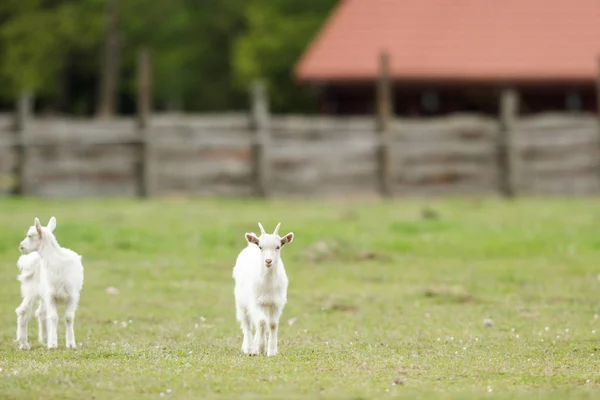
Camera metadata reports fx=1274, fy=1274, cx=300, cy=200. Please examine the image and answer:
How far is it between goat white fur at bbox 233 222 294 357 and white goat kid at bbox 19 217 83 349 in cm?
142

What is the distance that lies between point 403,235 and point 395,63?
13.4m

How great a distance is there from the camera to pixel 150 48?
4681 centimetres

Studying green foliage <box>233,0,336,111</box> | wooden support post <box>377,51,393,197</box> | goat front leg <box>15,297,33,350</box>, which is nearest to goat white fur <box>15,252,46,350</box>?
goat front leg <box>15,297,33,350</box>

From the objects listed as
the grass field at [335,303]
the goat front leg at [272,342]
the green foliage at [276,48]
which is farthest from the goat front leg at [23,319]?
the green foliage at [276,48]

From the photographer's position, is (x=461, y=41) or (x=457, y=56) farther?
(x=461, y=41)

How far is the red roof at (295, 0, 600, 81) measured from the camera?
109ft

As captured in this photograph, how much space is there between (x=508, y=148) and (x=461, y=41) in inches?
279

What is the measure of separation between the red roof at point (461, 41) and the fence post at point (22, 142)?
8.27 metres

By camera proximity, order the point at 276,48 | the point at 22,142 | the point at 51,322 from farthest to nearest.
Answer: the point at 276,48 → the point at 22,142 → the point at 51,322

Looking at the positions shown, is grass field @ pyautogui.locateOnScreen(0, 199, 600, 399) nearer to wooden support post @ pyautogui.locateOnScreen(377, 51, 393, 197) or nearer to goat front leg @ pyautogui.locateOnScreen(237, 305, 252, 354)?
goat front leg @ pyautogui.locateOnScreen(237, 305, 252, 354)

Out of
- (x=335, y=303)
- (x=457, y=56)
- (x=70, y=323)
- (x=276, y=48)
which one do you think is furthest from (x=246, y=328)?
(x=276, y=48)

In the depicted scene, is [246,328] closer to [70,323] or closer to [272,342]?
[272,342]

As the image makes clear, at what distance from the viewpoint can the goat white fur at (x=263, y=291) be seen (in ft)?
32.6

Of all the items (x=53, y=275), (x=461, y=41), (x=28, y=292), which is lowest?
(x=28, y=292)
